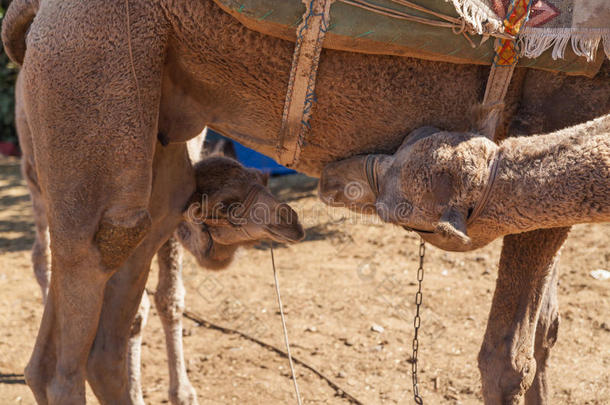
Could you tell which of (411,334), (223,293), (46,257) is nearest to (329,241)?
(223,293)

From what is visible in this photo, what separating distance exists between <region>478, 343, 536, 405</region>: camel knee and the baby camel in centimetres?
74

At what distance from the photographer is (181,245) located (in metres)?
3.59

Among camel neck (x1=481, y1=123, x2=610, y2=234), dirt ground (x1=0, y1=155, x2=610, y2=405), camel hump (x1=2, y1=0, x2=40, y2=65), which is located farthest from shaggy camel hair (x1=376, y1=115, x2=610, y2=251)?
camel hump (x1=2, y1=0, x2=40, y2=65)

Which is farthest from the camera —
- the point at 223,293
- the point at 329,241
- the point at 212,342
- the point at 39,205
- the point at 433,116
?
the point at 329,241

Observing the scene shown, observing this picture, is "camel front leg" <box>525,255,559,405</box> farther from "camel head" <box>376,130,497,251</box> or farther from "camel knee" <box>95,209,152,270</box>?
"camel knee" <box>95,209,152,270</box>

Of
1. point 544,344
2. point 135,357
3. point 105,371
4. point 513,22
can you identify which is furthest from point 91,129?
point 544,344

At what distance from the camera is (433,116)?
226 centimetres

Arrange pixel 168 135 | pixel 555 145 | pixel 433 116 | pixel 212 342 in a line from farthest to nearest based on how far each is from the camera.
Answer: pixel 212 342, pixel 168 135, pixel 433 116, pixel 555 145

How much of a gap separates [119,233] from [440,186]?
1209 millimetres

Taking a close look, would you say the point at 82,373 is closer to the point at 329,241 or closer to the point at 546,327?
the point at 546,327

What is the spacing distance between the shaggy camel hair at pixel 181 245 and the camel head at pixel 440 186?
2.90ft

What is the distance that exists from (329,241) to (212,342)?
2.32 m

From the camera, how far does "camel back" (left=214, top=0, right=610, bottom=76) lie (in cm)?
197

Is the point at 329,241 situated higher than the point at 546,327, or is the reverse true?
the point at 546,327
